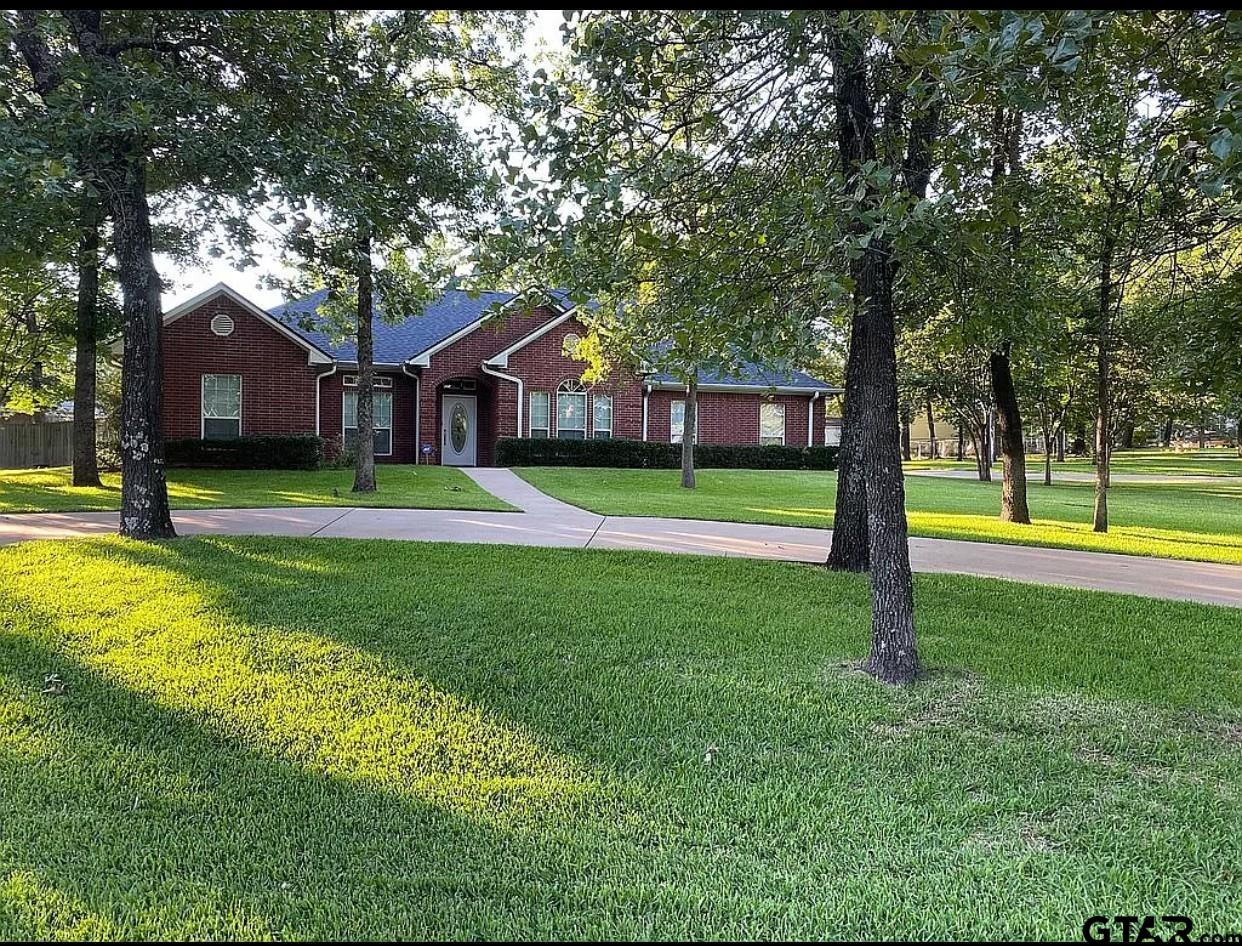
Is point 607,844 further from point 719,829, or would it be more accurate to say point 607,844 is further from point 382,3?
point 382,3

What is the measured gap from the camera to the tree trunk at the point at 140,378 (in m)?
7.68

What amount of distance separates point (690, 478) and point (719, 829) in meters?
15.3

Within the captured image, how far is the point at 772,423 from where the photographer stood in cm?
2528

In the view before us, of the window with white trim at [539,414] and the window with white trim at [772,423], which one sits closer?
the window with white trim at [539,414]

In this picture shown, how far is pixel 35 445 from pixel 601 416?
58.9ft

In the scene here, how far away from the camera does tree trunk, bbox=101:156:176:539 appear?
7.68m

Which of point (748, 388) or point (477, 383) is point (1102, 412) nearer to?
point (748, 388)

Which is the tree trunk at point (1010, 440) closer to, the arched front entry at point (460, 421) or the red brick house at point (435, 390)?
the red brick house at point (435, 390)

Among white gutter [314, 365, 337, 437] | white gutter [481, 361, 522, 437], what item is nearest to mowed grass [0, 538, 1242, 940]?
white gutter [314, 365, 337, 437]

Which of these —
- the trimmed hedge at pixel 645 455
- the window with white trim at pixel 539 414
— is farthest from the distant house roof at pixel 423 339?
the trimmed hedge at pixel 645 455

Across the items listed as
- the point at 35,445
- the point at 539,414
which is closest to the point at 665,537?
the point at 539,414


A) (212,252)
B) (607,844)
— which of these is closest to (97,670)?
(607,844)

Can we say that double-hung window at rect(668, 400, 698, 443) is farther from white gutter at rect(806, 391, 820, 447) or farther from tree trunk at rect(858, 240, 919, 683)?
tree trunk at rect(858, 240, 919, 683)

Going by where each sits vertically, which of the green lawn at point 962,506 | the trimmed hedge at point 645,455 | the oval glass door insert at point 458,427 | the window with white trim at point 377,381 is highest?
the window with white trim at point 377,381
